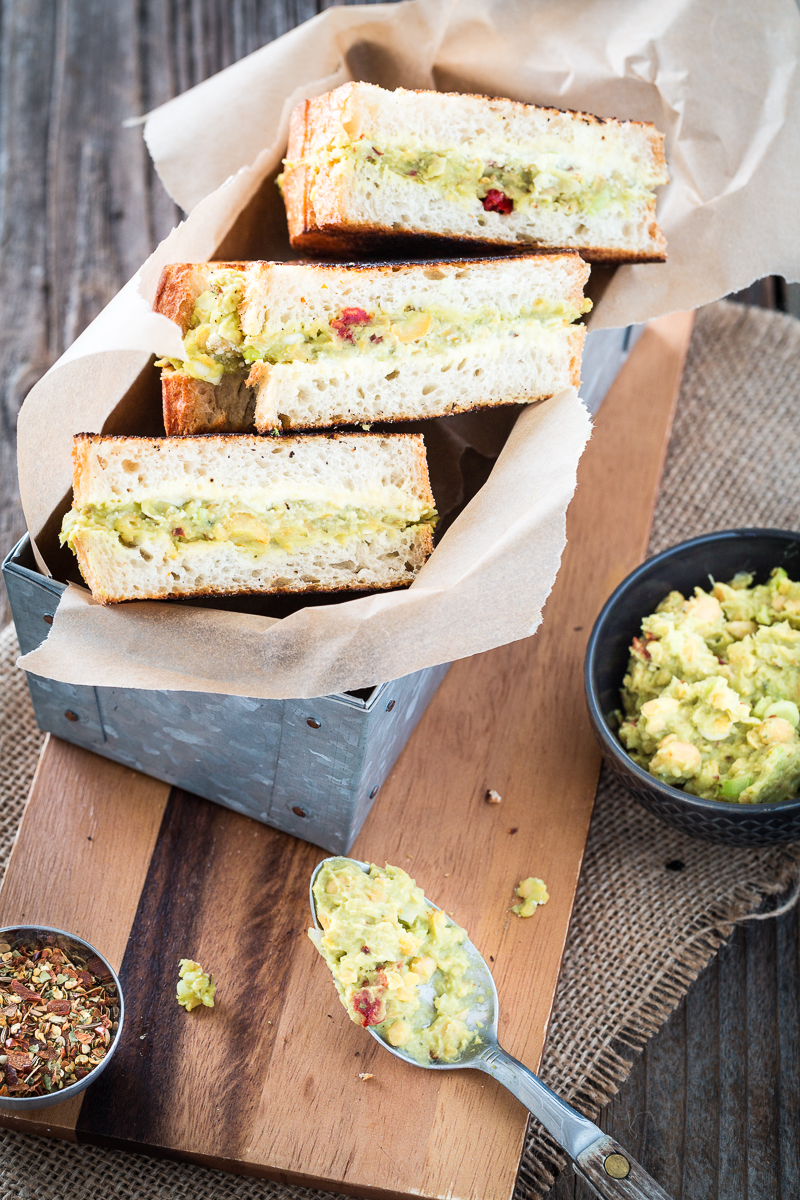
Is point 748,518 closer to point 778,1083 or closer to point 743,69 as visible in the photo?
point 743,69

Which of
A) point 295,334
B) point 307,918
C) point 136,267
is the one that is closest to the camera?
point 295,334

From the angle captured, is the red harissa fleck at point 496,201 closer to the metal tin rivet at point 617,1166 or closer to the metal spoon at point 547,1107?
the metal spoon at point 547,1107

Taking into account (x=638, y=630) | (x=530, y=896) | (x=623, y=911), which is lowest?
(x=623, y=911)

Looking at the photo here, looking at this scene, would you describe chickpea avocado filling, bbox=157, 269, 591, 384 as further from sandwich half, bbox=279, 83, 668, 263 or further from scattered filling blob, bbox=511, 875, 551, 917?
scattered filling blob, bbox=511, 875, 551, 917

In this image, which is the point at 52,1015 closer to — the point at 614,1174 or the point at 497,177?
the point at 614,1174

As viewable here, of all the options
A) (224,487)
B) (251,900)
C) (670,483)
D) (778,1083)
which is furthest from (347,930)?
(670,483)

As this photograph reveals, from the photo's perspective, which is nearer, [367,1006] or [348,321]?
[367,1006]

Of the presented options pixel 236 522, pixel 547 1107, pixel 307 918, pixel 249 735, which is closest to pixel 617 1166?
pixel 547 1107

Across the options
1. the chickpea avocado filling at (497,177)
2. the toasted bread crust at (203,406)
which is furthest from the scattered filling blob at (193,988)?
the chickpea avocado filling at (497,177)
